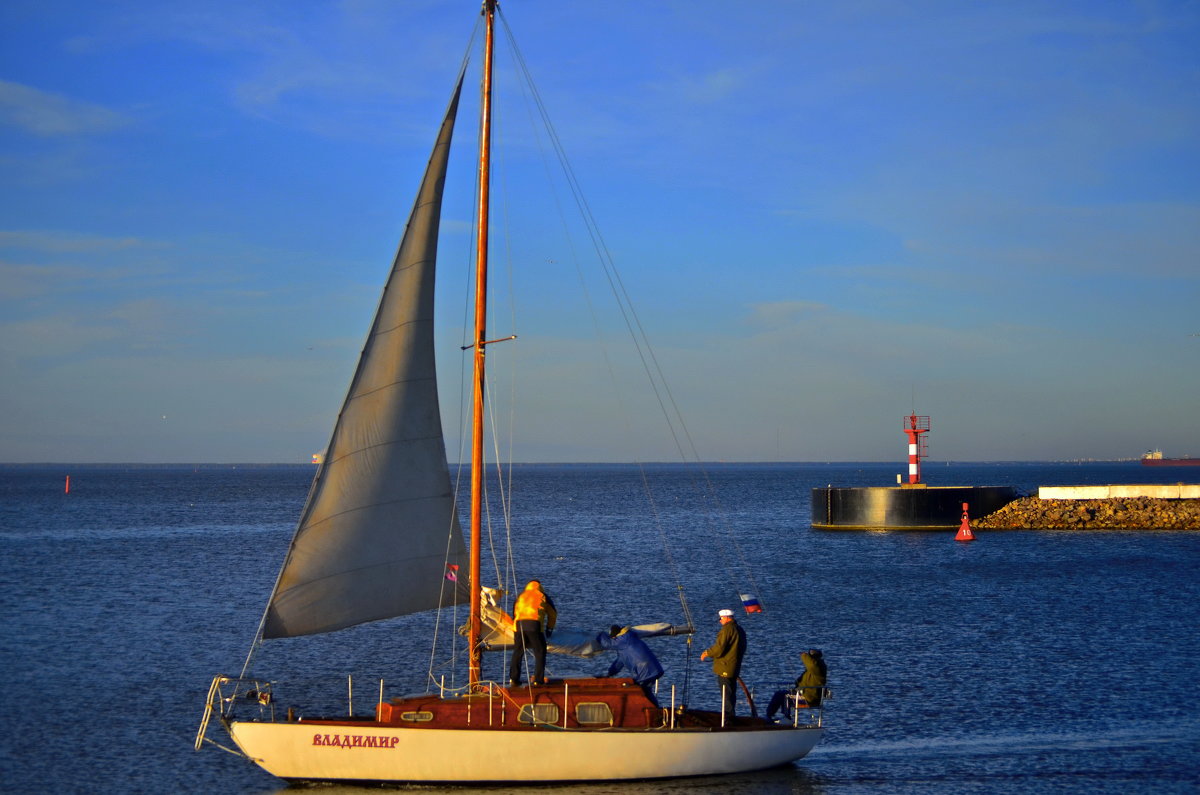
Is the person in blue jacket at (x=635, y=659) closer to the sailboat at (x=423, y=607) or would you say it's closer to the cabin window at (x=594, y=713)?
the sailboat at (x=423, y=607)

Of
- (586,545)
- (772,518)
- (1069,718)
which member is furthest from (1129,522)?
(1069,718)

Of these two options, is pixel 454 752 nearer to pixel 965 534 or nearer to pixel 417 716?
pixel 417 716

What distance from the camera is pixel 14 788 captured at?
1930 centimetres

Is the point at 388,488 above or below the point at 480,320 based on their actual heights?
below

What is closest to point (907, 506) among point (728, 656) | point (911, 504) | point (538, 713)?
point (911, 504)

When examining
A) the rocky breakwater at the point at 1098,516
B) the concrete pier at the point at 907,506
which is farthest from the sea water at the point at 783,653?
the rocky breakwater at the point at 1098,516

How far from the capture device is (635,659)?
19.0 metres

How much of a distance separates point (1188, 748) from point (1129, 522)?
61869 millimetres

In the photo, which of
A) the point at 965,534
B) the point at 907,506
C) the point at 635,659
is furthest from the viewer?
the point at 907,506

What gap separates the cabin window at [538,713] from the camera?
18109 mm

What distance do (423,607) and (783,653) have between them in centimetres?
1428

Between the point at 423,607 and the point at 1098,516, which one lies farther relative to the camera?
the point at 1098,516

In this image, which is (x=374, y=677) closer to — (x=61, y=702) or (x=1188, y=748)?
(x=61, y=702)

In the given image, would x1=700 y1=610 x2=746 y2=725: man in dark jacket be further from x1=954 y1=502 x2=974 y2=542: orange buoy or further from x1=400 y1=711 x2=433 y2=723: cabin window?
x1=954 y1=502 x2=974 y2=542: orange buoy
